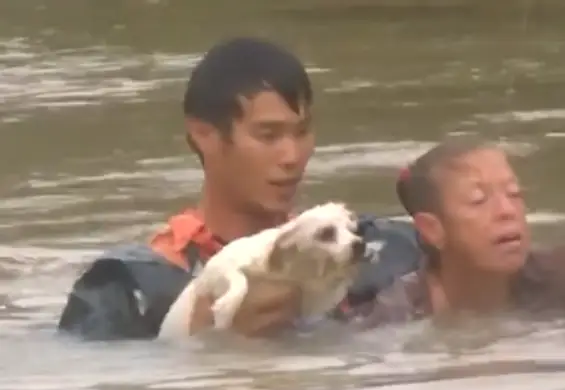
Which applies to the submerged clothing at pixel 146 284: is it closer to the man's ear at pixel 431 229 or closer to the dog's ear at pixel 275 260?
the man's ear at pixel 431 229

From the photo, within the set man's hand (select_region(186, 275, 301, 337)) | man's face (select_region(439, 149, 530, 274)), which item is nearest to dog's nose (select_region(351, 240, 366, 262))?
man's hand (select_region(186, 275, 301, 337))

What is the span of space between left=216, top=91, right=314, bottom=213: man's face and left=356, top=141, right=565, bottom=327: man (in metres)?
0.32

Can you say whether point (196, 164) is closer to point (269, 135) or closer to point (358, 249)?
point (269, 135)

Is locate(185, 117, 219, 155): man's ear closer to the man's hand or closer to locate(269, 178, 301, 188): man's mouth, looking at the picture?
locate(269, 178, 301, 188): man's mouth

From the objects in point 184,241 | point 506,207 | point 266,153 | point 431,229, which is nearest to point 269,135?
point 266,153

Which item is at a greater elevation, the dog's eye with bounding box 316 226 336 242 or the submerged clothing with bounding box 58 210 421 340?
the dog's eye with bounding box 316 226 336 242

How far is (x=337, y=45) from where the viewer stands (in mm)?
10758

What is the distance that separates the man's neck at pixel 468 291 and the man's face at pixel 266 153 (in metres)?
0.41

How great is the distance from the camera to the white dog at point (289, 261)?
373 centimetres

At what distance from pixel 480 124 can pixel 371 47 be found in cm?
308

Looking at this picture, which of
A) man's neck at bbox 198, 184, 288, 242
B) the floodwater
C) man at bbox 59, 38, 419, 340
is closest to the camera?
the floodwater

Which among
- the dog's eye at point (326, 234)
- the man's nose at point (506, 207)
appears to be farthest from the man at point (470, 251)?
the dog's eye at point (326, 234)

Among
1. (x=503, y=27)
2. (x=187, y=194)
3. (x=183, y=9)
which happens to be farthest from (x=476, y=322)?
(x=183, y=9)

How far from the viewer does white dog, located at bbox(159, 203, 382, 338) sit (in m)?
3.73
